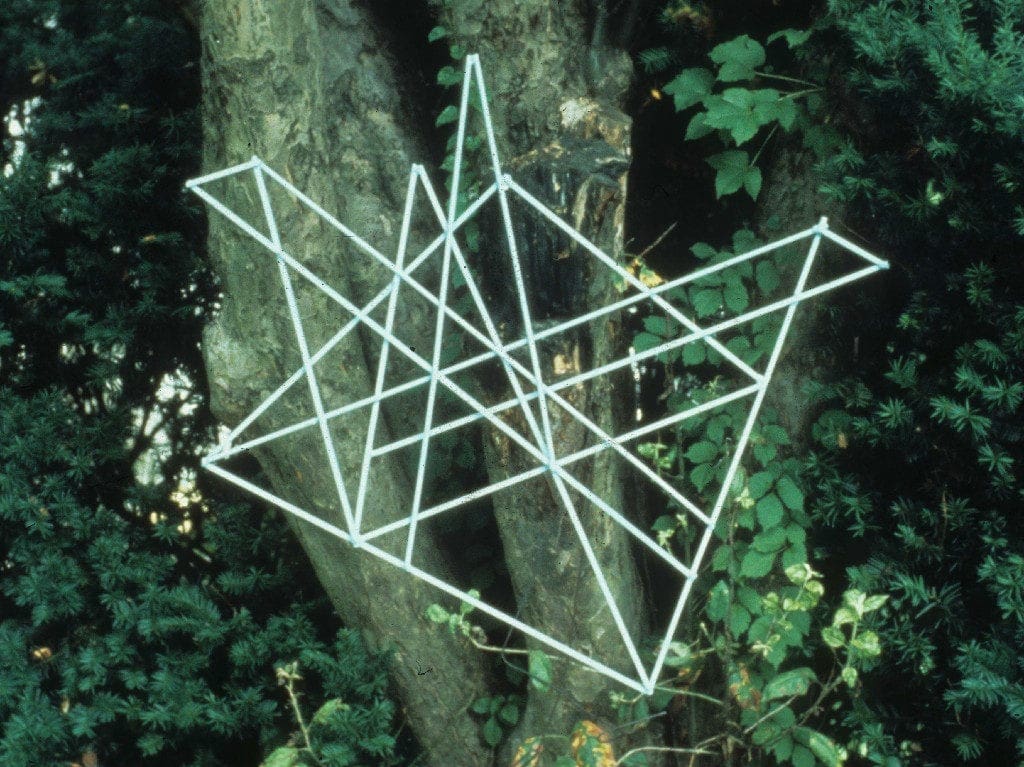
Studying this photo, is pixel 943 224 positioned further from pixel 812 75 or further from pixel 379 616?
pixel 379 616

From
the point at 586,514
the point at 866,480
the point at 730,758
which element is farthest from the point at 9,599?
the point at 866,480

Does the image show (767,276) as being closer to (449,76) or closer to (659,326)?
(659,326)

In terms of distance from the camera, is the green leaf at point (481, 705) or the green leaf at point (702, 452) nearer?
the green leaf at point (702, 452)

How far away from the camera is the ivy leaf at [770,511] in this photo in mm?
2893

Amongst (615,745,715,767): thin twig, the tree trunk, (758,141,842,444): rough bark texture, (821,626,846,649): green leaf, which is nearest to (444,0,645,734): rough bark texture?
the tree trunk

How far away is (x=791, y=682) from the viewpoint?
278 cm

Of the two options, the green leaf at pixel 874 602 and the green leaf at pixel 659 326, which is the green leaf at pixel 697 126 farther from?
the green leaf at pixel 874 602

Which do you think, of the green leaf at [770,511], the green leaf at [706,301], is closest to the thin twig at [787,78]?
the green leaf at [706,301]

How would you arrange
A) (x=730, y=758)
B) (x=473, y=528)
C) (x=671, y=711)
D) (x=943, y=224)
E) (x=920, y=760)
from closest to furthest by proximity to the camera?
1. (x=943, y=224)
2. (x=920, y=760)
3. (x=730, y=758)
4. (x=671, y=711)
5. (x=473, y=528)

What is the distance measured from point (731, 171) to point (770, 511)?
0.91m

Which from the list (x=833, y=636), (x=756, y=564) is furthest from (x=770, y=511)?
→ (x=833, y=636)

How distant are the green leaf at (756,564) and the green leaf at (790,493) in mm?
143

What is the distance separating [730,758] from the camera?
116 inches

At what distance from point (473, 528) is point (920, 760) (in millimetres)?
1375
